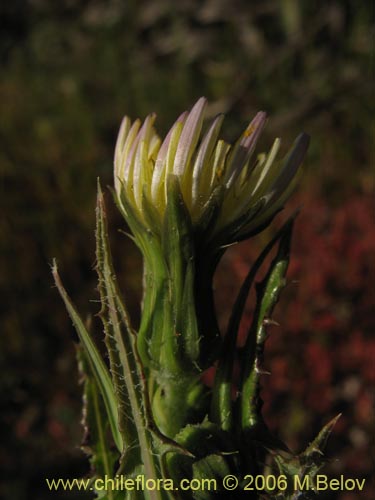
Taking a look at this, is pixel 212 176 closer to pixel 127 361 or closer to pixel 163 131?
pixel 127 361

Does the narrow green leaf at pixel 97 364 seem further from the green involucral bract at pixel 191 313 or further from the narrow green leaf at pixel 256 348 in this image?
the narrow green leaf at pixel 256 348

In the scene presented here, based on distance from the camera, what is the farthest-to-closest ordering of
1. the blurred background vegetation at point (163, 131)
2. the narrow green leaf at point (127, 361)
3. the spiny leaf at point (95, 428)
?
the blurred background vegetation at point (163, 131) → the spiny leaf at point (95, 428) → the narrow green leaf at point (127, 361)

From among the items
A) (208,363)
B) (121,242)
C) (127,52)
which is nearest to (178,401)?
(208,363)

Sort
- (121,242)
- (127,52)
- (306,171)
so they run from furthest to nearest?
(127,52) → (306,171) → (121,242)

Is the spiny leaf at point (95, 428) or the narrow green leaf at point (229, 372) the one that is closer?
the narrow green leaf at point (229, 372)

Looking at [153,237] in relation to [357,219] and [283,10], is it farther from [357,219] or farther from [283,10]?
[283,10]

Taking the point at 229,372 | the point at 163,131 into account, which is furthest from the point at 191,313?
the point at 163,131

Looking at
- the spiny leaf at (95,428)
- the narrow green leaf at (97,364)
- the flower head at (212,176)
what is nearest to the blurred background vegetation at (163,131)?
the spiny leaf at (95,428)

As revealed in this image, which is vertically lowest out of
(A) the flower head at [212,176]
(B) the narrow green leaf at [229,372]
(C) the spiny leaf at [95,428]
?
(C) the spiny leaf at [95,428]
